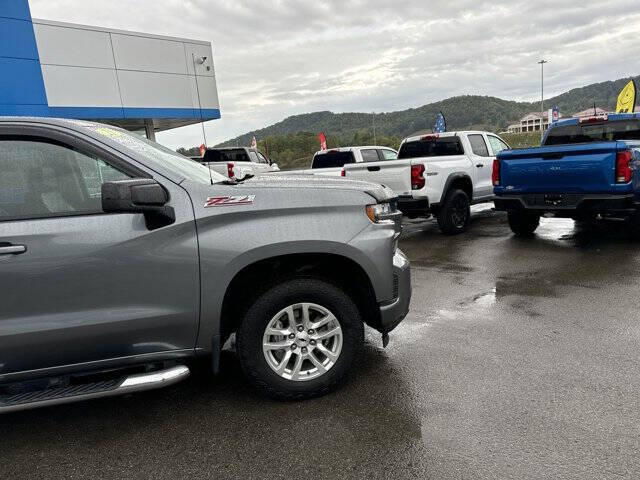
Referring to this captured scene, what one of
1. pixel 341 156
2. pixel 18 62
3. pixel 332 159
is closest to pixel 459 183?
pixel 341 156

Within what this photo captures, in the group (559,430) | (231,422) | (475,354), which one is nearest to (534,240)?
(475,354)

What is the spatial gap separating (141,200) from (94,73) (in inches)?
693

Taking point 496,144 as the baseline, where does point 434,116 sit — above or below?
above

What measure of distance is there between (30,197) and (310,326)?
178cm

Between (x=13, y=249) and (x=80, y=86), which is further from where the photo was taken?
(x=80, y=86)

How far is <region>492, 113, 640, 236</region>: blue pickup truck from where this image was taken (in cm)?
629

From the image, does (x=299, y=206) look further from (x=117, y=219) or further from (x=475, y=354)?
(x=475, y=354)

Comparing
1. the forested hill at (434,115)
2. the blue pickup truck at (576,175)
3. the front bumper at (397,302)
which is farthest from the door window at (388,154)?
the forested hill at (434,115)

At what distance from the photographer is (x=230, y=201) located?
2.81 metres

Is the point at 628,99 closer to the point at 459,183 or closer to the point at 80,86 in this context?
the point at 459,183

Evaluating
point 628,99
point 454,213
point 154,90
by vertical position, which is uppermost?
point 154,90

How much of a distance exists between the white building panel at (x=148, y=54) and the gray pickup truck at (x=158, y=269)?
17.5 m

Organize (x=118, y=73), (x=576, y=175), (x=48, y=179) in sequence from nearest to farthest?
1. (x=48, y=179)
2. (x=576, y=175)
3. (x=118, y=73)

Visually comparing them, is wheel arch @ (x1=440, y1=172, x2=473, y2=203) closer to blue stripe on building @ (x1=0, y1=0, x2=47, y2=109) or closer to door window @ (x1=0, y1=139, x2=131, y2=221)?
door window @ (x1=0, y1=139, x2=131, y2=221)
